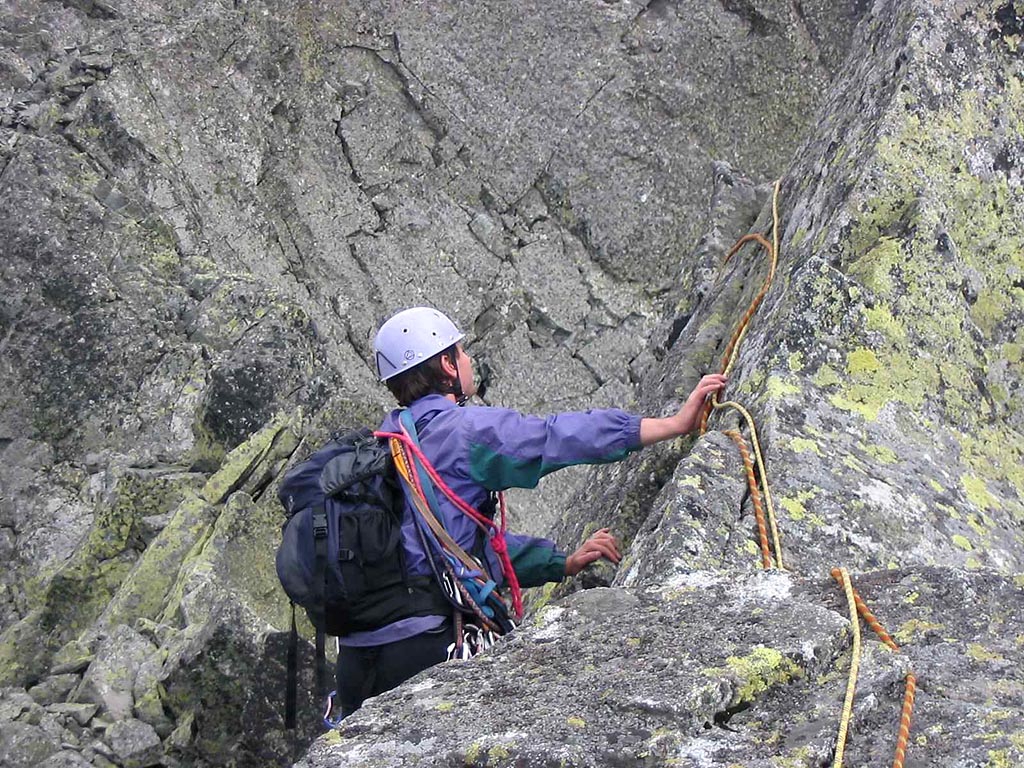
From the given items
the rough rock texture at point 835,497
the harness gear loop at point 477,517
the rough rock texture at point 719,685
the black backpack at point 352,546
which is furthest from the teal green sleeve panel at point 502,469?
the rough rock texture at point 719,685

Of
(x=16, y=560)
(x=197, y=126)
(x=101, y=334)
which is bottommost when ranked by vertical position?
(x=16, y=560)

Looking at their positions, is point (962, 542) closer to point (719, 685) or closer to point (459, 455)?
point (459, 455)

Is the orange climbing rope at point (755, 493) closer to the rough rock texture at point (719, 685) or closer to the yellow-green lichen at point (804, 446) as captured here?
the yellow-green lichen at point (804, 446)

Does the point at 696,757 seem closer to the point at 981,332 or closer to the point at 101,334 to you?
the point at 981,332

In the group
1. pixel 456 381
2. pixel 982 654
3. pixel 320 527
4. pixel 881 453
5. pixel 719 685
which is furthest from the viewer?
pixel 456 381

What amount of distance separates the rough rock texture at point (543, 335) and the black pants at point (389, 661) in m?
0.84

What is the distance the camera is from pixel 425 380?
5.71m

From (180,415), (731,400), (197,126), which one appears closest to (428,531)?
(731,400)

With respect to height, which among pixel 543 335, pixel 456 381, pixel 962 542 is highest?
pixel 456 381

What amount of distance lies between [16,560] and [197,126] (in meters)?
6.28

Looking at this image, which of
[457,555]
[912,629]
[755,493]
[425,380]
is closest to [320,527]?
[457,555]

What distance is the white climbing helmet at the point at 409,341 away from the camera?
18.6ft

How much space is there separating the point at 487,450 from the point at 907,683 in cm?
205

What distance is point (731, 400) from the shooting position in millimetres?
5758
